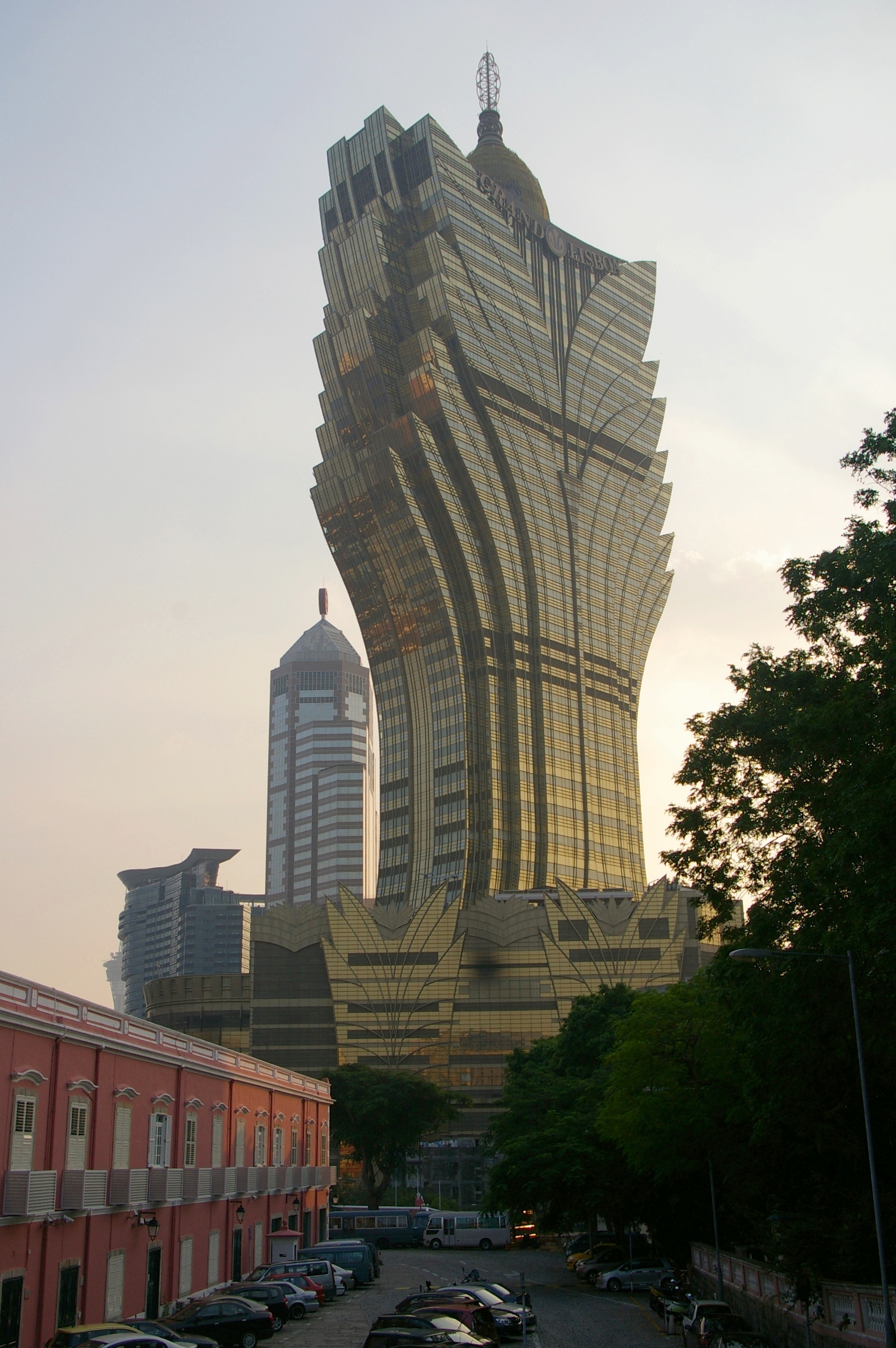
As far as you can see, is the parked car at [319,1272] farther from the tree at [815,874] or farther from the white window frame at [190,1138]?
the tree at [815,874]

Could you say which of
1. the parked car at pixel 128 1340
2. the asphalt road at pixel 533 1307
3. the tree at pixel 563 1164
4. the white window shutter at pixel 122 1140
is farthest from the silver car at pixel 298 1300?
the tree at pixel 563 1164

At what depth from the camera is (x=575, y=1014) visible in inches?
3819

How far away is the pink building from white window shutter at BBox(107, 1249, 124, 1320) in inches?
2.5

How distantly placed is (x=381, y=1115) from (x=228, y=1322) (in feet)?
221

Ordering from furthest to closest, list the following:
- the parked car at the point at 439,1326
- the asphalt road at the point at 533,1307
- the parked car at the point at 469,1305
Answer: the asphalt road at the point at 533,1307, the parked car at the point at 469,1305, the parked car at the point at 439,1326

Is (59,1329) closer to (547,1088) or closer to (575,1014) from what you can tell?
(547,1088)

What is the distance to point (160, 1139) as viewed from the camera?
154 ft

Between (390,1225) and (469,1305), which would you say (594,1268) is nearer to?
(469,1305)

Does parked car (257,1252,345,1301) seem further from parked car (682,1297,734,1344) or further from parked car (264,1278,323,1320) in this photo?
parked car (682,1297,734,1344)

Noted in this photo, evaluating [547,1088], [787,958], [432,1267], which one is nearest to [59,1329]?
[787,958]

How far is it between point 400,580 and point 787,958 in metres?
148

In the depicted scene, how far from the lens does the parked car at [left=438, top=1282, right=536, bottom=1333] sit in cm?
4169

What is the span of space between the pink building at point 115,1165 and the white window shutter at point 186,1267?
0.31 ft

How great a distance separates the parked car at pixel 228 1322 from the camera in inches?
1613
